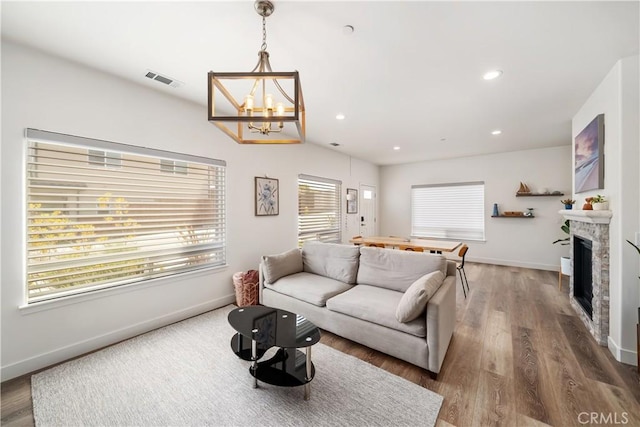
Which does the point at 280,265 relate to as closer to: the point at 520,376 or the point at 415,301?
the point at 415,301

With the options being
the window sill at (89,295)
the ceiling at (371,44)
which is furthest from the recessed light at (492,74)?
the window sill at (89,295)

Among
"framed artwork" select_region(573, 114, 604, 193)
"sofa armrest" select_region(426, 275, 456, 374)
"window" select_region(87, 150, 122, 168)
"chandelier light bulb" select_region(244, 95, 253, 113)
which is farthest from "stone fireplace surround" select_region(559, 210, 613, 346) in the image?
"window" select_region(87, 150, 122, 168)

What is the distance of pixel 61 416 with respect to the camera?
5.45ft

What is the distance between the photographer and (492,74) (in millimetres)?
2449

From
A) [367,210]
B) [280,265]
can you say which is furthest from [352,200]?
[280,265]

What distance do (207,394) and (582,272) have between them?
4.76 meters

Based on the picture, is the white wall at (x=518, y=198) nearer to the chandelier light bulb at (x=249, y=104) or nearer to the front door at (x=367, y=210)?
the front door at (x=367, y=210)

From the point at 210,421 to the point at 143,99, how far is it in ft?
10.4

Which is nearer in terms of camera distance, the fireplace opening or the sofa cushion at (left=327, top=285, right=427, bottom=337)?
the sofa cushion at (left=327, top=285, right=427, bottom=337)

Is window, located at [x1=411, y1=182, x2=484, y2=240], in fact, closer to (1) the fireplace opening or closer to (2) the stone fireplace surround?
(1) the fireplace opening

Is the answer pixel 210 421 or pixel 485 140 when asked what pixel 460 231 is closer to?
pixel 485 140

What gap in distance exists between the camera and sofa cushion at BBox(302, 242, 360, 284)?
3139mm

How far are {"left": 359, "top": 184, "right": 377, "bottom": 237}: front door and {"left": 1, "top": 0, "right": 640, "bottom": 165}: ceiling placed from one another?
3709 millimetres

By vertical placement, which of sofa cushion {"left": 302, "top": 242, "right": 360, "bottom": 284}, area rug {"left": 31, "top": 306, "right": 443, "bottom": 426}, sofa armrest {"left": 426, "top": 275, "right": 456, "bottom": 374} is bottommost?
area rug {"left": 31, "top": 306, "right": 443, "bottom": 426}
